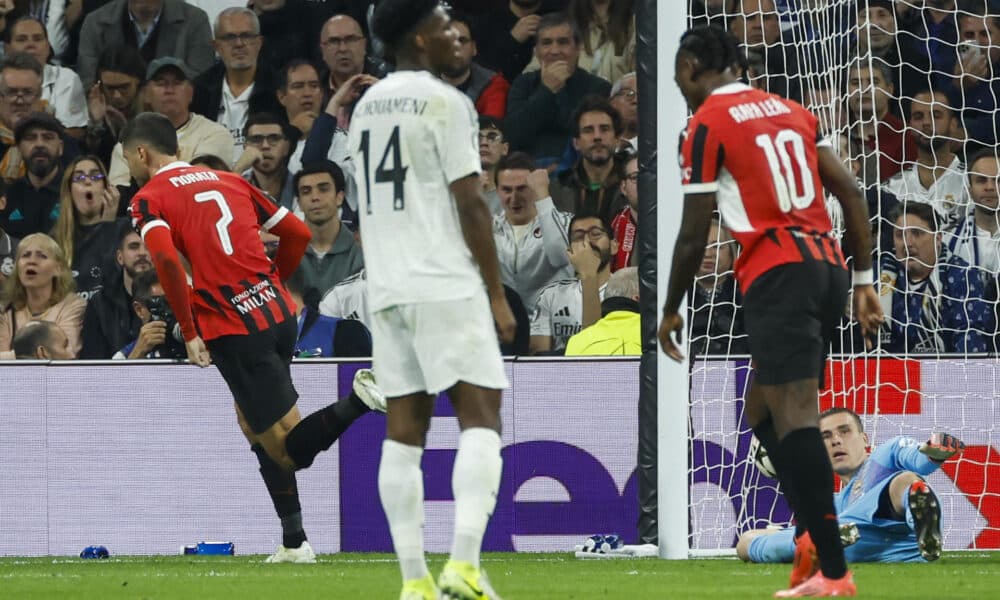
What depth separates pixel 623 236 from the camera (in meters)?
10.5

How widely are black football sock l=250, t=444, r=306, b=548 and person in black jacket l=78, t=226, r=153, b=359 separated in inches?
116

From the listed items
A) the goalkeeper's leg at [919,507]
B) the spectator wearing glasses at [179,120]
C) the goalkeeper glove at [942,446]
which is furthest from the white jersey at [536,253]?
the goalkeeper glove at [942,446]

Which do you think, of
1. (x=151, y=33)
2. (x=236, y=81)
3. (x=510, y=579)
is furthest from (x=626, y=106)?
(x=510, y=579)

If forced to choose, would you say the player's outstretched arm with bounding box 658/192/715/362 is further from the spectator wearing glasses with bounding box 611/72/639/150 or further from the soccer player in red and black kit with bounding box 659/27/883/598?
the spectator wearing glasses with bounding box 611/72/639/150

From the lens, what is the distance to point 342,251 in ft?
35.6

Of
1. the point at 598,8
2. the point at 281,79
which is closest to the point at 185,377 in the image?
the point at 281,79

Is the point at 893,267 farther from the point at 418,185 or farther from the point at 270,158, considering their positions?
the point at 418,185

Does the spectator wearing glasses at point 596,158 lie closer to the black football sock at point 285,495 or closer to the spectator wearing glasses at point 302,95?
the spectator wearing glasses at point 302,95

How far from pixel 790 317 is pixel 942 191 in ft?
15.7

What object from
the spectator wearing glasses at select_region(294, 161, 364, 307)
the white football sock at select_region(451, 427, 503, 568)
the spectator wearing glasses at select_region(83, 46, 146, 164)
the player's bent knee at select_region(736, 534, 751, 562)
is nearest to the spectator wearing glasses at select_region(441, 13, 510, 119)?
the spectator wearing glasses at select_region(294, 161, 364, 307)

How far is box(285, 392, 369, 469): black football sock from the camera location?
24.9ft

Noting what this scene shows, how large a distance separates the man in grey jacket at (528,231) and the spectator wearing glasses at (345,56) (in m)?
1.49

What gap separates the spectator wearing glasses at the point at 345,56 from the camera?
38.6 feet

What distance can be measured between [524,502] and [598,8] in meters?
4.31
